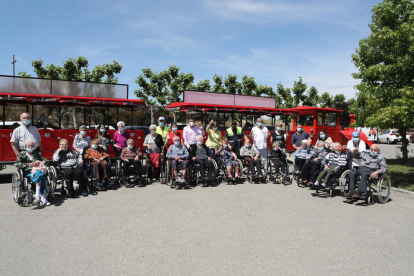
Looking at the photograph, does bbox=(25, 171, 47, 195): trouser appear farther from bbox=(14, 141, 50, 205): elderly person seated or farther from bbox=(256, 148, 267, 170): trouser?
bbox=(256, 148, 267, 170): trouser

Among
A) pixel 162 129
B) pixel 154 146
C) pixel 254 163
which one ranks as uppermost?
pixel 162 129

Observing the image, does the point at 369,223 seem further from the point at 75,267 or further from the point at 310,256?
the point at 75,267

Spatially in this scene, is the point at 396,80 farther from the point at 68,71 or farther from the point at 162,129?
the point at 68,71

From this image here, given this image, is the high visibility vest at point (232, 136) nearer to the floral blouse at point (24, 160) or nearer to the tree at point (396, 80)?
the tree at point (396, 80)

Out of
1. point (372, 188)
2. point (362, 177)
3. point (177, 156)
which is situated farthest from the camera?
point (177, 156)

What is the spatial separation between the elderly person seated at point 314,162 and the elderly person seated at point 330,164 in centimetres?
33

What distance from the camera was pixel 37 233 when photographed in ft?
15.4

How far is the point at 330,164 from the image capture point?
25.6 ft

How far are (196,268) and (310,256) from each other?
150cm

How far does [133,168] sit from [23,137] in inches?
112

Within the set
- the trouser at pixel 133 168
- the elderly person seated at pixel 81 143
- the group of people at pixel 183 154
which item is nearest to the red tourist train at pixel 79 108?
the group of people at pixel 183 154

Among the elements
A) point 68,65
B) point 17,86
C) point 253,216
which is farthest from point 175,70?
point 253,216

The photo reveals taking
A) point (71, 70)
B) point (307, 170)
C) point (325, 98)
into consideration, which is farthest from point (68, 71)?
point (325, 98)

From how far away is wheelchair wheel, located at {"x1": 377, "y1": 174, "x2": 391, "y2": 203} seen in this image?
6.71 metres
